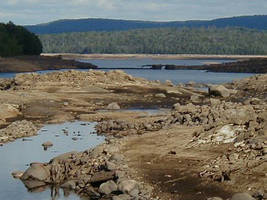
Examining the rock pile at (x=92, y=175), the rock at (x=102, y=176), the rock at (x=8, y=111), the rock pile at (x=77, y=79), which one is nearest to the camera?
the rock pile at (x=92, y=175)

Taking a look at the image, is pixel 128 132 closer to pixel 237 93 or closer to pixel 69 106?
pixel 69 106

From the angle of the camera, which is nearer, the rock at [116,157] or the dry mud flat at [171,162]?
the dry mud flat at [171,162]

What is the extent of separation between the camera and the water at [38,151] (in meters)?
20.6

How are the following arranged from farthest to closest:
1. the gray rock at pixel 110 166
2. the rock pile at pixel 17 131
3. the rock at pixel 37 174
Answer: the rock pile at pixel 17 131 < the rock at pixel 37 174 < the gray rock at pixel 110 166

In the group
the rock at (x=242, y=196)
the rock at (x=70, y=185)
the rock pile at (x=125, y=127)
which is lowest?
the rock pile at (x=125, y=127)

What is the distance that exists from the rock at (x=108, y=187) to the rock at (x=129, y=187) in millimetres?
288

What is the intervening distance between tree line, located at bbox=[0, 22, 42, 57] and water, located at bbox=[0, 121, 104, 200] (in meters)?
84.9

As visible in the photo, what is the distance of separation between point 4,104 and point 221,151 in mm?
23433

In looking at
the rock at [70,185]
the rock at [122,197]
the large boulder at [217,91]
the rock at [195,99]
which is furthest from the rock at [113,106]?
the rock at [122,197]

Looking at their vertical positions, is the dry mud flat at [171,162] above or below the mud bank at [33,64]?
above

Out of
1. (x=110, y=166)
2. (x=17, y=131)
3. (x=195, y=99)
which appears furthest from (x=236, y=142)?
(x=195, y=99)

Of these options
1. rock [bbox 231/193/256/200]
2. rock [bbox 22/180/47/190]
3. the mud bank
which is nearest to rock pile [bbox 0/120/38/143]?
rock [bbox 22/180/47/190]

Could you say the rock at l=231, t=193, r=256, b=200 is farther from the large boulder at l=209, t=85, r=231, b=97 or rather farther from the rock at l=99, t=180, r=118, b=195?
the large boulder at l=209, t=85, r=231, b=97

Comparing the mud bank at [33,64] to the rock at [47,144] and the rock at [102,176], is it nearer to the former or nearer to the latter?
the rock at [47,144]
